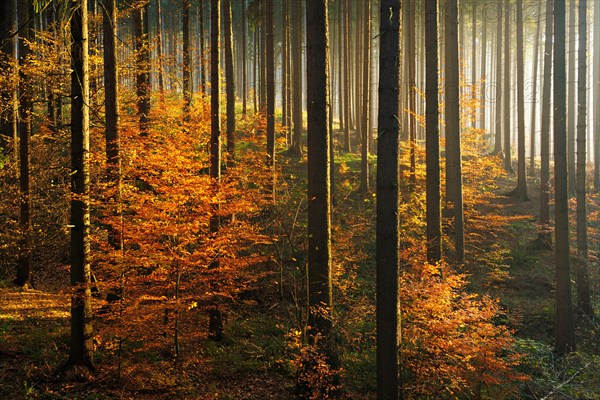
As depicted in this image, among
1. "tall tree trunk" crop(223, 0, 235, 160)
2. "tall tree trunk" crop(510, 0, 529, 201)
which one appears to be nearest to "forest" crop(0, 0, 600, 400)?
"tall tree trunk" crop(223, 0, 235, 160)

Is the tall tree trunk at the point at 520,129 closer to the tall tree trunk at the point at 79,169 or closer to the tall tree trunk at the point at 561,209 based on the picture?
the tall tree trunk at the point at 561,209

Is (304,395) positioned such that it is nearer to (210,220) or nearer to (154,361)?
(154,361)

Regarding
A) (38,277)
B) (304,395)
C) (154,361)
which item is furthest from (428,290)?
(38,277)

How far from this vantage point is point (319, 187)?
337 inches

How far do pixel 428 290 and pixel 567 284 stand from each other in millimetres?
5098

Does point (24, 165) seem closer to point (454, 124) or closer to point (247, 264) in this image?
point (247, 264)

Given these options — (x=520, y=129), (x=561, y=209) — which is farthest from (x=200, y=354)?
(x=520, y=129)

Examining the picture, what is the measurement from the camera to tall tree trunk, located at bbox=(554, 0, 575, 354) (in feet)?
38.2

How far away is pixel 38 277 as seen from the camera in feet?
46.8

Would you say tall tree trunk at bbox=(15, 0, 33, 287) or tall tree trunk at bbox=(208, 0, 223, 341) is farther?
tall tree trunk at bbox=(15, 0, 33, 287)

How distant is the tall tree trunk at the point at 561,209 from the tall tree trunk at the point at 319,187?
7.30 m

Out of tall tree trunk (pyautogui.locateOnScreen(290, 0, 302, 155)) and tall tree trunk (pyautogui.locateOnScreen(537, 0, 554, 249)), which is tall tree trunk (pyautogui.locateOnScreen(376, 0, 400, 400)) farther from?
tall tree trunk (pyautogui.locateOnScreen(290, 0, 302, 155))

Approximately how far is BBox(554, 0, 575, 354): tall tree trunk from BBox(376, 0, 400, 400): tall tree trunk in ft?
23.0

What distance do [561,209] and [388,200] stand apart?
7.37m
